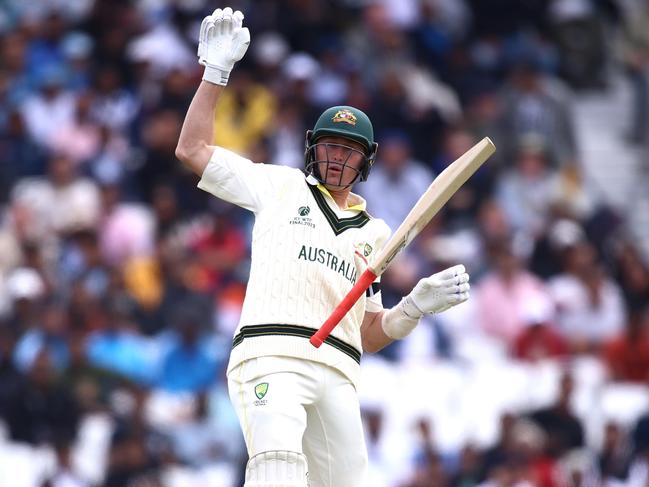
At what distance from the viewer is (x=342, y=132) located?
23.5 ft

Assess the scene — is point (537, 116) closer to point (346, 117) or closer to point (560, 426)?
point (560, 426)

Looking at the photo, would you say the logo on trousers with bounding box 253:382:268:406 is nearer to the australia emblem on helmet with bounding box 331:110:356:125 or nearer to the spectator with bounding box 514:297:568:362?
the australia emblem on helmet with bounding box 331:110:356:125

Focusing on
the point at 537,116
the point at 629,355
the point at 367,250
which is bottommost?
the point at 367,250

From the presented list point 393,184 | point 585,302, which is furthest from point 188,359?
point 585,302

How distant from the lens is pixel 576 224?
14531mm

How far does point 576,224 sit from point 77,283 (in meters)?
4.89

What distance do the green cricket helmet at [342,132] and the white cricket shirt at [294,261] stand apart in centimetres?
9

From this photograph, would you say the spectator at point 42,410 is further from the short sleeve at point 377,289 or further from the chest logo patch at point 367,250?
the chest logo patch at point 367,250

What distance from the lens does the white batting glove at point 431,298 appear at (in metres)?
6.99

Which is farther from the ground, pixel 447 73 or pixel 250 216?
pixel 447 73

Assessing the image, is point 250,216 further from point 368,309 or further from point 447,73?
point 368,309

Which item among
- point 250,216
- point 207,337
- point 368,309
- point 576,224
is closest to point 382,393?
point 207,337

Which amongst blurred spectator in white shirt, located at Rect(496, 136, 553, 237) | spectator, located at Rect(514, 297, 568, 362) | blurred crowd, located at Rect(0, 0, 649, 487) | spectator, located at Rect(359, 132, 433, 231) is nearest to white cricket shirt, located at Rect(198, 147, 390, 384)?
blurred crowd, located at Rect(0, 0, 649, 487)

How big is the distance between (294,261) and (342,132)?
26.4 inches
